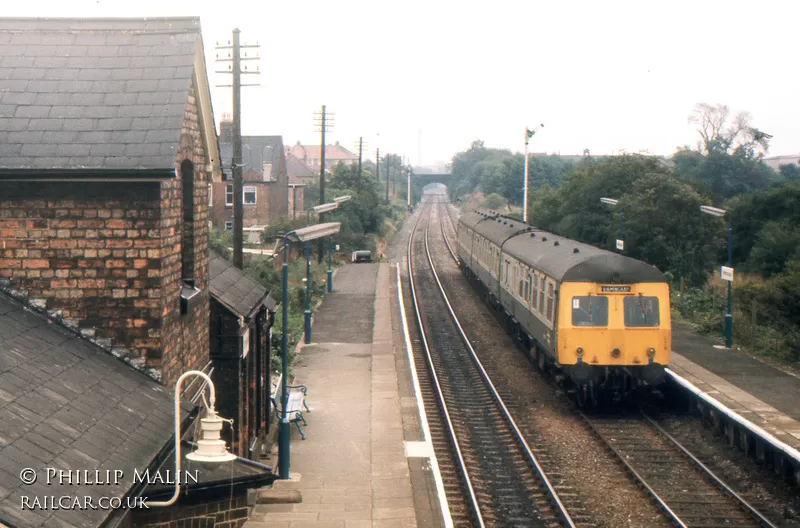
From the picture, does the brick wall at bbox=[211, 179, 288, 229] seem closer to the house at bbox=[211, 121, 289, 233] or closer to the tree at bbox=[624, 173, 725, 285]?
the house at bbox=[211, 121, 289, 233]

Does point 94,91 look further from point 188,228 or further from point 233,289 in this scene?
point 233,289

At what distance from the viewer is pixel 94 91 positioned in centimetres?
776

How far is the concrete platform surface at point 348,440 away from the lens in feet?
35.0

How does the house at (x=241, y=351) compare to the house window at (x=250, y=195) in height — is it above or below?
below

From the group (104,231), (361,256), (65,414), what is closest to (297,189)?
(361,256)

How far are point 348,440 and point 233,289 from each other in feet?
12.9

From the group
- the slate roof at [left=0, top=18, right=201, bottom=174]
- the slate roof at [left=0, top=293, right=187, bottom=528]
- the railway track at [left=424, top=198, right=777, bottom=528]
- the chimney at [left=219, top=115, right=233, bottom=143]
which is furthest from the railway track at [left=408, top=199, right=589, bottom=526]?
the chimney at [left=219, top=115, right=233, bottom=143]

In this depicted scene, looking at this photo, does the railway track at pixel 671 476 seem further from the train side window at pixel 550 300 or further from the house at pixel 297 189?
the house at pixel 297 189

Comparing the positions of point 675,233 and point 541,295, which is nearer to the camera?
point 541,295

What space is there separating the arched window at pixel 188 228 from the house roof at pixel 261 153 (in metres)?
44.4

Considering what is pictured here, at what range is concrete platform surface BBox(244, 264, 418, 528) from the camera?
10.7 metres

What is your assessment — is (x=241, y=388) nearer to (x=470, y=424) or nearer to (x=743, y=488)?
(x=470, y=424)

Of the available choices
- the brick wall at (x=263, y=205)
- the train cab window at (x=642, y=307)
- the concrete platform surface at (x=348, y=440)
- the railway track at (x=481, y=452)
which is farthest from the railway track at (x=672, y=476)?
the brick wall at (x=263, y=205)

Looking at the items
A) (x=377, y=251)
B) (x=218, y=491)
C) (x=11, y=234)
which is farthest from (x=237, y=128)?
(x=377, y=251)
